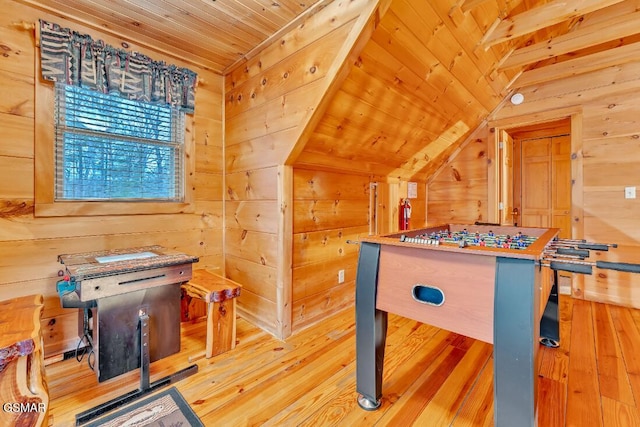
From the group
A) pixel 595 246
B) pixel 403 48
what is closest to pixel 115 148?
pixel 403 48

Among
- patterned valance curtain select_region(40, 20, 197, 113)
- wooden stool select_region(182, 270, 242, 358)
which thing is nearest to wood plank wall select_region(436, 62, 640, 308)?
wooden stool select_region(182, 270, 242, 358)

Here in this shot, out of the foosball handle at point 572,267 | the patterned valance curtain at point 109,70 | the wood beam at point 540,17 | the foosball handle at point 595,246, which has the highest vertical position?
the wood beam at point 540,17

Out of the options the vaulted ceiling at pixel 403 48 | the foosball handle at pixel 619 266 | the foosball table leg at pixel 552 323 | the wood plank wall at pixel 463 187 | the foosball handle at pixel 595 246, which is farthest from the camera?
the wood plank wall at pixel 463 187

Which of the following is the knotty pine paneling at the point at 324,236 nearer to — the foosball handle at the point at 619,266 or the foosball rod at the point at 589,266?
Answer: the foosball rod at the point at 589,266

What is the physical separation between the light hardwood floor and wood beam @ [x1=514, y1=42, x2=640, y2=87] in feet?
8.03

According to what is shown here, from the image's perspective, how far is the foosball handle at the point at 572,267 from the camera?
1.03m

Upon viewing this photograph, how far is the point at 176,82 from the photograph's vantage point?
2.38 metres

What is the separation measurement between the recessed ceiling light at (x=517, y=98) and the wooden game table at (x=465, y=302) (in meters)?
2.93

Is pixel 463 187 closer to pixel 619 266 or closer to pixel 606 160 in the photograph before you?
pixel 606 160

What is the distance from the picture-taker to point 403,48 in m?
1.98

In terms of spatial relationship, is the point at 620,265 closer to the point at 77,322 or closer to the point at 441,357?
the point at 441,357

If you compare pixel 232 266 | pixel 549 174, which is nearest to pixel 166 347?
pixel 232 266

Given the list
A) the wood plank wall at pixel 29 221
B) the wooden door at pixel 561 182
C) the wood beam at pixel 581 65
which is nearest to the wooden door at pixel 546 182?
the wooden door at pixel 561 182

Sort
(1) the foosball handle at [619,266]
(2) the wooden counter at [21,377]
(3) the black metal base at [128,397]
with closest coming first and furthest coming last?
1. (1) the foosball handle at [619,266]
2. (2) the wooden counter at [21,377]
3. (3) the black metal base at [128,397]
